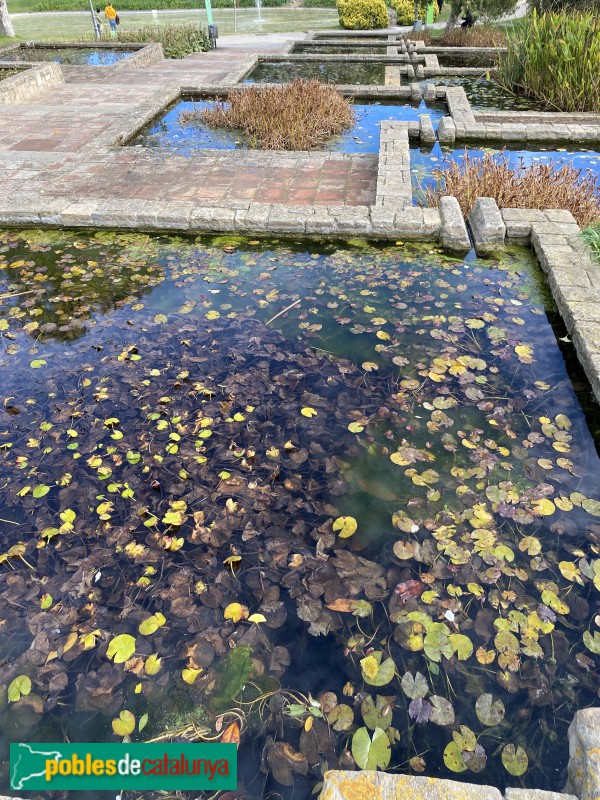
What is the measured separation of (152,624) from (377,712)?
43.7 inches

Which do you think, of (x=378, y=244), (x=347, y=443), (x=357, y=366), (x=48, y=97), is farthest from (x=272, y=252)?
(x=48, y=97)

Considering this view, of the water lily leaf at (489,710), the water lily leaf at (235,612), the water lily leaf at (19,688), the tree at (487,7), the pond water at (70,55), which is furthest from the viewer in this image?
the tree at (487,7)

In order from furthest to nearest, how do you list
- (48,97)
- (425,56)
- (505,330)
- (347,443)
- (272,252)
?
1. (425,56)
2. (48,97)
3. (272,252)
4. (505,330)
5. (347,443)

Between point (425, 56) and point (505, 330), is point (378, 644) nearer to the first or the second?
point (505, 330)

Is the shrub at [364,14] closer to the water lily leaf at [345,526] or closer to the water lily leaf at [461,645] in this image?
the water lily leaf at [345,526]

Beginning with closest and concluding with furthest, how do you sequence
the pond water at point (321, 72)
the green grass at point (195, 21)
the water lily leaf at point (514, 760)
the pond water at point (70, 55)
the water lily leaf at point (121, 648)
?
the water lily leaf at point (514, 760), the water lily leaf at point (121, 648), the pond water at point (321, 72), the pond water at point (70, 55), the green grass at point (195, 21)

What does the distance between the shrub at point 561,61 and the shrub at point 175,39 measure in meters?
10.7

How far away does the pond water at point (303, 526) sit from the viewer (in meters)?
2.17

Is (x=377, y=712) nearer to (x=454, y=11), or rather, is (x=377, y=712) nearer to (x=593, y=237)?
(x=593, y=237)

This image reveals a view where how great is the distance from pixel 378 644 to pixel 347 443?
131 centimetres

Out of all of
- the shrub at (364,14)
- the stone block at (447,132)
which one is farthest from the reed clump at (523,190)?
the shrub at (364,14)

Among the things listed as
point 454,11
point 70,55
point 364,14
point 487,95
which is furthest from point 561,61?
point 364,14

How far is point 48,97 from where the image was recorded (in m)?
10.8

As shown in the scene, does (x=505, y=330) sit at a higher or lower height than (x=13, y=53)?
lower
